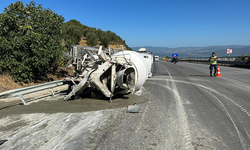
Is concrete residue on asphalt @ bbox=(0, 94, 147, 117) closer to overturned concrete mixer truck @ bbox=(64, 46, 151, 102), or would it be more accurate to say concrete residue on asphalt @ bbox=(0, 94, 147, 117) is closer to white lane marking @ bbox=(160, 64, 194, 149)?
overturned concrete mixer truck @ bbox=(64, 46, 151, 102)

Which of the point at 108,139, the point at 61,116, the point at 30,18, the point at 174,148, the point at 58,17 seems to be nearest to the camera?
the point at 174,148

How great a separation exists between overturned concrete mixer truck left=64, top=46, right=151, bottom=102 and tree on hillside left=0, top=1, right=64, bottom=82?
95.3 inches

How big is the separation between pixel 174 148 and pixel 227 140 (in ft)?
3.92

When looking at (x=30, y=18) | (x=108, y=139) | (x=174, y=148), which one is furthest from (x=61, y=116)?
(x=30, y=18)

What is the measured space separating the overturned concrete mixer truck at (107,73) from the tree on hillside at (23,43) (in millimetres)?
2420

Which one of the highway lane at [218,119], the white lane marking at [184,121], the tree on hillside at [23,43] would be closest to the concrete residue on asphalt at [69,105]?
the white lane marking at [184,121]

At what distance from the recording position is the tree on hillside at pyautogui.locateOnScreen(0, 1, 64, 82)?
29.2ft

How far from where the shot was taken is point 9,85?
8648 mm

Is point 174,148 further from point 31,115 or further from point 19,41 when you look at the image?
point 19,41

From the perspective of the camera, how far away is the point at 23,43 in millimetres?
8961

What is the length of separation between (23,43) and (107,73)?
436 cm

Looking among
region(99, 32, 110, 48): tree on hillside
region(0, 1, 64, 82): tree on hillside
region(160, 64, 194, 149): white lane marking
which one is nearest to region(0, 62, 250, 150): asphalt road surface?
region(160, 64, 194, 149): white lane marking

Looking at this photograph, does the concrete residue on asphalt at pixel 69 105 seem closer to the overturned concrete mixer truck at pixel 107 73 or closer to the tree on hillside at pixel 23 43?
the overturned concrete mixer truck at pixel 107 73

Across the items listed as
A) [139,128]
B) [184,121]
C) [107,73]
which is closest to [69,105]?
[107,73]
